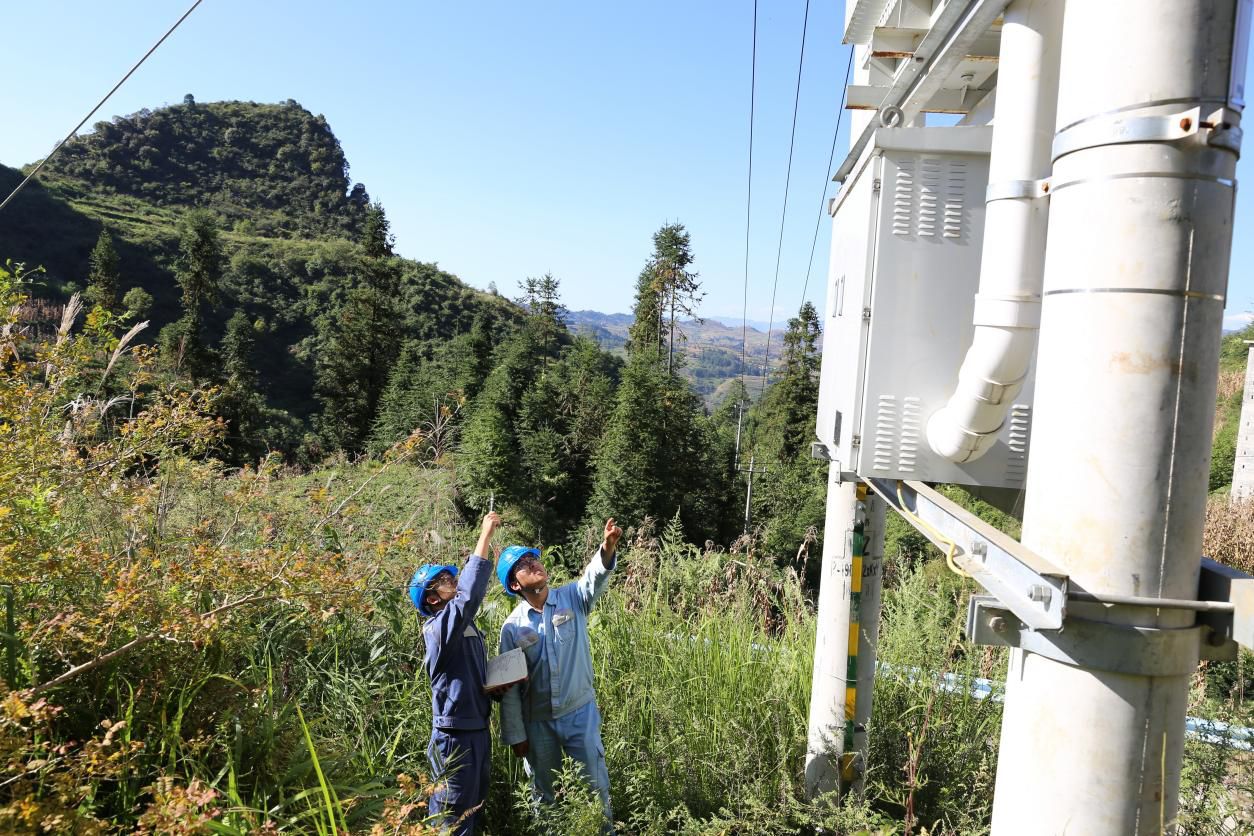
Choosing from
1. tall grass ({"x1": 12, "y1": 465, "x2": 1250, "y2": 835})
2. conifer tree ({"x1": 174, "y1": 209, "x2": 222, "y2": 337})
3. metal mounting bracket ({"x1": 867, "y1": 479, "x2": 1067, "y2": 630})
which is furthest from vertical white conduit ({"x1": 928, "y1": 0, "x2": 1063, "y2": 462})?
conifer tree ({"x1": 174, "y1": 209, "x2": 222, "y2": 337})

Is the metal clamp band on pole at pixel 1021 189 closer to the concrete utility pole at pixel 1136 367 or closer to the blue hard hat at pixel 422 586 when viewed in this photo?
the concrete utility pole at pixel 1136 367

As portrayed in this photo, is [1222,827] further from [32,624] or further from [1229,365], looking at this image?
[1229,365]

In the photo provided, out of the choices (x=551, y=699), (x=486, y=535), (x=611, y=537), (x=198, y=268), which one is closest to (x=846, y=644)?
(x=611, y=537)

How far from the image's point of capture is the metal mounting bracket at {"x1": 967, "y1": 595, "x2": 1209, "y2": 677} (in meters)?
1.33

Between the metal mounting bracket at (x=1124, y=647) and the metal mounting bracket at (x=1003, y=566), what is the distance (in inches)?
1.8

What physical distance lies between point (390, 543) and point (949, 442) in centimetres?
274

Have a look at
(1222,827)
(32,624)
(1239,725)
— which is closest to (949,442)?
(1222,827)

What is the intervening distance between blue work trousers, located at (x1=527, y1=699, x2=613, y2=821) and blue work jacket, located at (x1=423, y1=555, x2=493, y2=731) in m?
0.30

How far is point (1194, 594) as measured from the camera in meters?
1.37

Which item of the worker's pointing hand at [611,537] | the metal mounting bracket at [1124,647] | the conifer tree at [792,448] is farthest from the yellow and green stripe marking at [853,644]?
the conifer tree at [792,448]

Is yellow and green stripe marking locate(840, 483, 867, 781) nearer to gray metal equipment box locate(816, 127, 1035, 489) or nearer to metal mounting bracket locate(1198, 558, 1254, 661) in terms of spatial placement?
gray metal equipment box locate(816, 127, 1035, 489)

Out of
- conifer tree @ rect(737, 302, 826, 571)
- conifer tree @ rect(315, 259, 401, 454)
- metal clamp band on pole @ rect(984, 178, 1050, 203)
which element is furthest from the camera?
conifer tree @ rect(315, 259, 401, 454)

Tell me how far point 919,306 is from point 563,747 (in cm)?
234

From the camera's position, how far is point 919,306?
2592 millimetres
